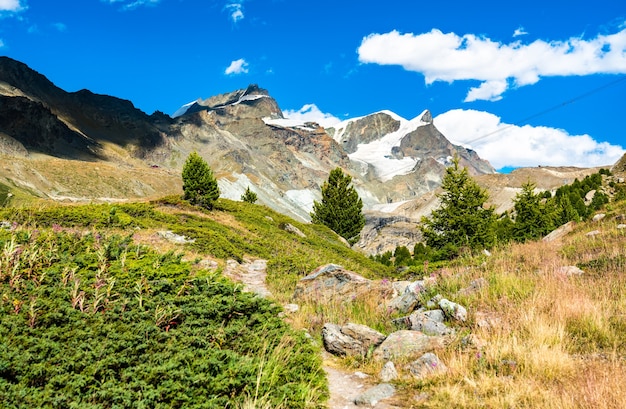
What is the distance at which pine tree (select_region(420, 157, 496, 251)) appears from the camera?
29.4 meters

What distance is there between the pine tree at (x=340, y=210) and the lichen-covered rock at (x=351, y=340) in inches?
1725

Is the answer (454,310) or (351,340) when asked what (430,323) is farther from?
(351,340)

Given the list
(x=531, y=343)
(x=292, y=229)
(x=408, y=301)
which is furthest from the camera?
(x=292, y=229)

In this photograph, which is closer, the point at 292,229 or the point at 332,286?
the point at 332,286

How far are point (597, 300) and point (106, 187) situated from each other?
111 metres

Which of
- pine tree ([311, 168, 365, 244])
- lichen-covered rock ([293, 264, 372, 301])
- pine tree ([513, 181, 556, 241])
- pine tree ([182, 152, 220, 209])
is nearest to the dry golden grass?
lichen-covered rock ([293, 264, 372, 301])

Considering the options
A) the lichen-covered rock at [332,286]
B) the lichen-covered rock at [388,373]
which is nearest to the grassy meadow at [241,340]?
the lichen-covered rock at [388,373]

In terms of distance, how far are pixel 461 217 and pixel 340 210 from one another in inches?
909

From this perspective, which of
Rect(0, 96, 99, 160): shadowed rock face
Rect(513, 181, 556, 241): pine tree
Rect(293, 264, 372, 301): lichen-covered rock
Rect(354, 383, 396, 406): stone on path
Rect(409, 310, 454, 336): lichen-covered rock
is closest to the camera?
Rect(354, 383, 396, 406): stone on path

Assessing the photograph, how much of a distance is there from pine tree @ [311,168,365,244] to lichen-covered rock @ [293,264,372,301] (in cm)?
3935

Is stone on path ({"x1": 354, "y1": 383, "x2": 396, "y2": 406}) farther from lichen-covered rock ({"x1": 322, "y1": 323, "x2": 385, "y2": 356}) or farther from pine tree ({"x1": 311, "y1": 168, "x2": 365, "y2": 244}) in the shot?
pine tree ({"x1": 311, "y1": 168, "x2": 365, "y2": 244})

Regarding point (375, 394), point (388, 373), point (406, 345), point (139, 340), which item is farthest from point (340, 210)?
point (139, 340)

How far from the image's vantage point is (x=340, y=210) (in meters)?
51.1

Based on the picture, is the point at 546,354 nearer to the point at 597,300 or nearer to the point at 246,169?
the point at 597,300
